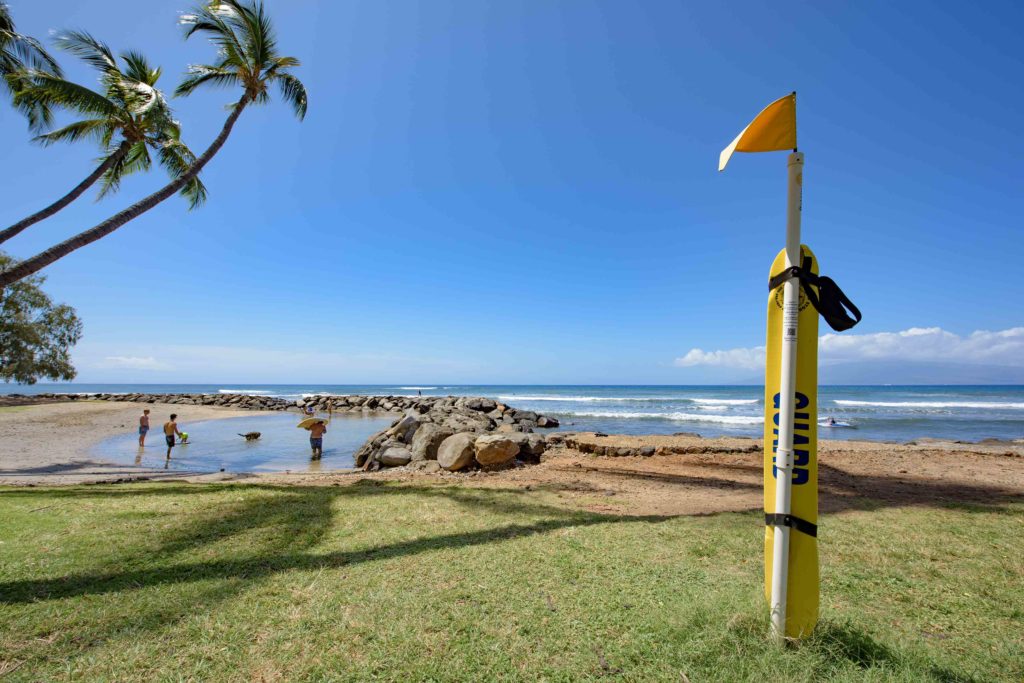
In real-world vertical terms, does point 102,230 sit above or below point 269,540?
above

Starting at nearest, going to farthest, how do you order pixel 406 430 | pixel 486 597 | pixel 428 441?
pixel 486 597, pixel 428 441, pixel 406 430

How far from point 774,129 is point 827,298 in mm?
1002

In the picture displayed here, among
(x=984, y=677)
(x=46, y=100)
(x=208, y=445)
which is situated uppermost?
(x=46, y=100)

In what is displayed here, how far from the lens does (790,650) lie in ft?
8.52

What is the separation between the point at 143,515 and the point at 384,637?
4755 millimetres

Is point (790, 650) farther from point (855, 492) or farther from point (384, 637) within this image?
point (855, 492)

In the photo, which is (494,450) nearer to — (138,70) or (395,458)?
(395,458)

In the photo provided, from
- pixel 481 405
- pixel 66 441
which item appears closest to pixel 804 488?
pixel 66 441

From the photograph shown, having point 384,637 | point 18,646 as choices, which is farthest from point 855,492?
point 18,646

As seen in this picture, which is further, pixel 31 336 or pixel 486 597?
pixel 31 336

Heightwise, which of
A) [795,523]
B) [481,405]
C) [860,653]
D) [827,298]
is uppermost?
[827,298]

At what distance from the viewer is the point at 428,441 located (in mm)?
11023

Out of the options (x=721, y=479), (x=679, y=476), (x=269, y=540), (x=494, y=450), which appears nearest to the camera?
(x=269, y=540)

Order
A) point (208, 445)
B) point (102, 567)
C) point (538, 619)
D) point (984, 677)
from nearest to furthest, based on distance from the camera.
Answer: point (984, 677), point (538, 619), point (102, 567), point (208, 445)
